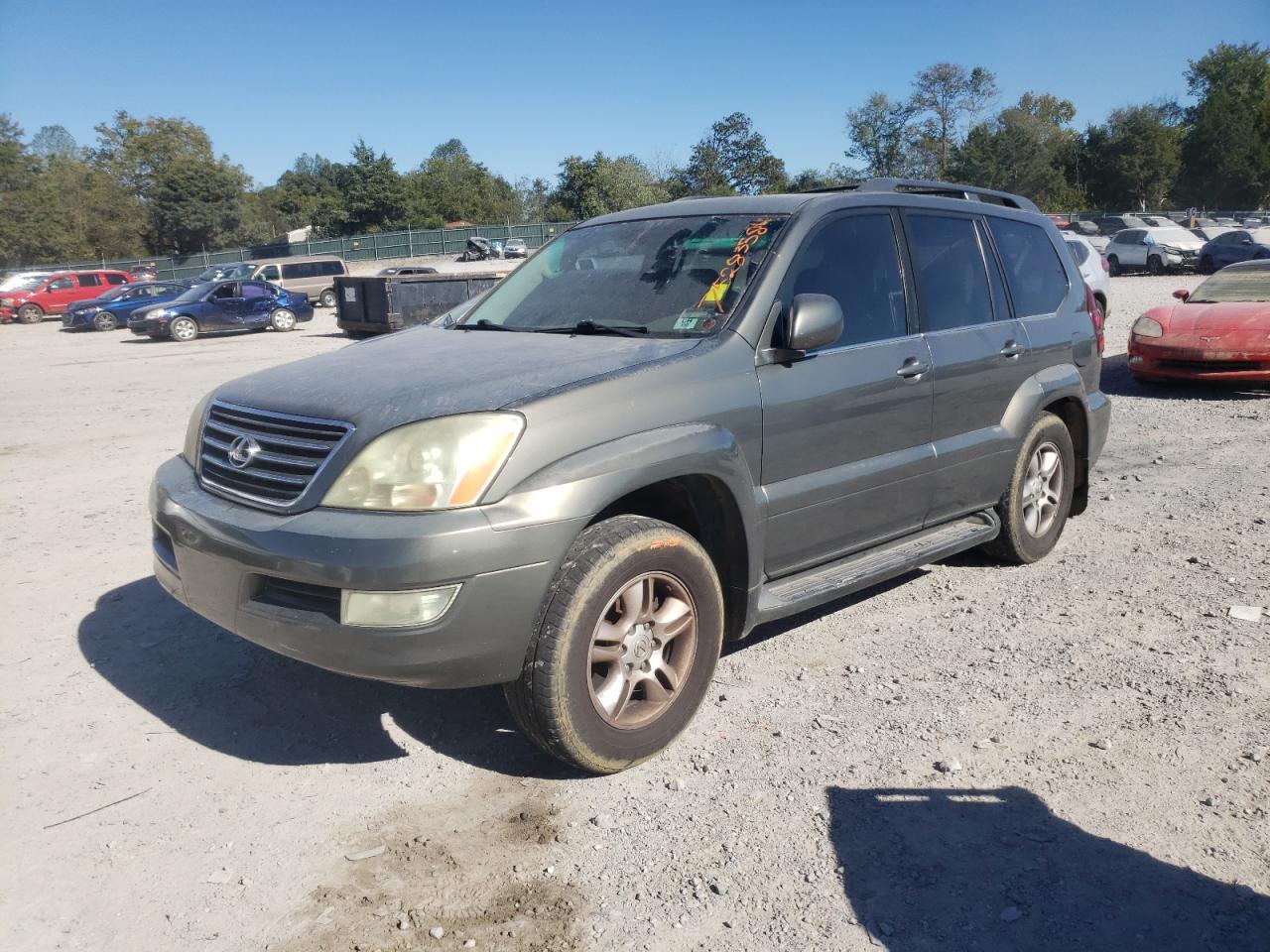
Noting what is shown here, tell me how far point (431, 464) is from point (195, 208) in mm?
76809

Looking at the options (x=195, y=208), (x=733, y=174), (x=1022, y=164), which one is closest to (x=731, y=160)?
(x=733, y=174)

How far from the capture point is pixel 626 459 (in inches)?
125

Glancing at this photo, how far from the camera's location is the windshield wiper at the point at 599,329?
382 cm

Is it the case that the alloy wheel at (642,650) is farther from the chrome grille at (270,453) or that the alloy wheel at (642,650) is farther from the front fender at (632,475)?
the chrome grille at (270,453)

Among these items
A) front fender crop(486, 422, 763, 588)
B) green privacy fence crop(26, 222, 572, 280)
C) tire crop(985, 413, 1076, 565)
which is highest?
green privacy fence crop(26, 222, 572, 280)

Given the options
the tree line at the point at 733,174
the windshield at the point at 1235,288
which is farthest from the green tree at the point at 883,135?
the windshield at the point at 1235,288

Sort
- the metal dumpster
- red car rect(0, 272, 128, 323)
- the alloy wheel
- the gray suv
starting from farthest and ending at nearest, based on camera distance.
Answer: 1. red car rect(0, 272, 128, 323)
2. the metal dumpster
3. the alloy wheel
4. the gray suv

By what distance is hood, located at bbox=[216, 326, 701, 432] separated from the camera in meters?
3.10

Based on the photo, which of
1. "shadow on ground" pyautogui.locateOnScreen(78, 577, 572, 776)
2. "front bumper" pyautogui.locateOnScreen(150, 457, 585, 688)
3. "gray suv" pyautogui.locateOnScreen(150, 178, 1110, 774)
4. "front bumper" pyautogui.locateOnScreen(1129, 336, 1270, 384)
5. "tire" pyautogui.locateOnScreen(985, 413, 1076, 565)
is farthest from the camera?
"front bumper" pyautogui.locateOnScreen(1129, 336, 1270, 384)

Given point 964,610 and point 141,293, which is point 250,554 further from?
point 141,293

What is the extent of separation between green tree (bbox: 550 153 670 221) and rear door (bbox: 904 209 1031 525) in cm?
6286

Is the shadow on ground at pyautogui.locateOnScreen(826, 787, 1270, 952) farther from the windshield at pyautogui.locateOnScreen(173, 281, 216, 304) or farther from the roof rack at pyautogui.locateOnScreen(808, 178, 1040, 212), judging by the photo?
the windshield at pyautogui.locateOnScreen(173, 281, 216, 304)

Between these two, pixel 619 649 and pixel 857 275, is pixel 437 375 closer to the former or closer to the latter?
pixel 619 649

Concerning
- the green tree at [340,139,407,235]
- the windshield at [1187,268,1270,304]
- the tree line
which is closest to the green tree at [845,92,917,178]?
the tree line
